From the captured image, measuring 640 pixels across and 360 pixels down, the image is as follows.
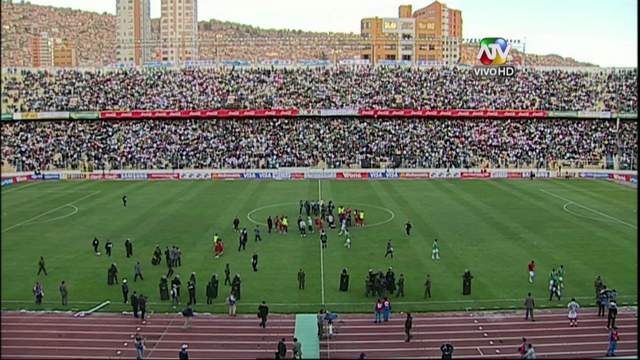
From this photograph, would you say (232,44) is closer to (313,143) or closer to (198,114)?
(198,114)

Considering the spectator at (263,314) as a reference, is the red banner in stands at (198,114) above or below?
above

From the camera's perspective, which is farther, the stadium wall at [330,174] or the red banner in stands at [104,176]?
the red banner in stands at [104,176]

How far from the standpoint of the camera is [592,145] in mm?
66312

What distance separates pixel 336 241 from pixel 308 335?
1264 cm

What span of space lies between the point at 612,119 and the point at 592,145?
4215 mm

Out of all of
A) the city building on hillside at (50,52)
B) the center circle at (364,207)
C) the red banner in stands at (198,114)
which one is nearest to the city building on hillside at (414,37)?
the city building on hillside at (50,52)

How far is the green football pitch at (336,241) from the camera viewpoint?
25578 mm

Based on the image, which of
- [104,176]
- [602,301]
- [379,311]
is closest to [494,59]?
[104,176]

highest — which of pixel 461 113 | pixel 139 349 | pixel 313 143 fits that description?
pixel 461 113

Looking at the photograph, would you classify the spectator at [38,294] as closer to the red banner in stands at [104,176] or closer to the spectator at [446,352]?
the spectator at [446,352]

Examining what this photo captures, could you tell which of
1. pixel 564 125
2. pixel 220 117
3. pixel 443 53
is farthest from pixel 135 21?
pixel 564 125

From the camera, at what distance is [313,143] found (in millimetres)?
67188

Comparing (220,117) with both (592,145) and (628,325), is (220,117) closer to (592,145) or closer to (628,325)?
(592,145)

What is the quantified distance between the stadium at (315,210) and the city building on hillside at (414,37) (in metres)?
51.9
